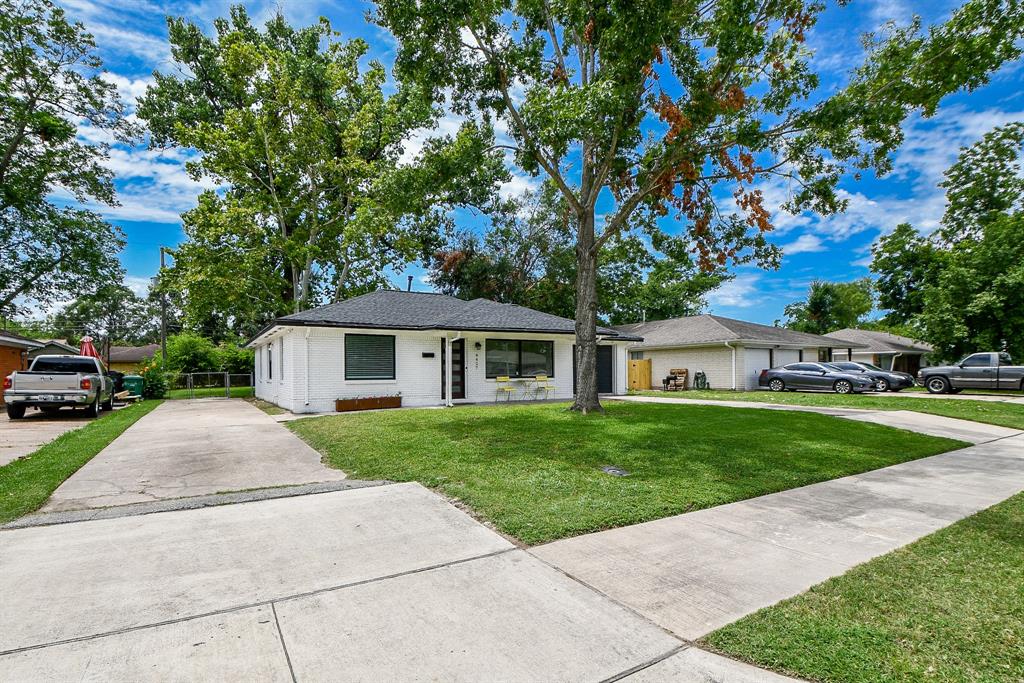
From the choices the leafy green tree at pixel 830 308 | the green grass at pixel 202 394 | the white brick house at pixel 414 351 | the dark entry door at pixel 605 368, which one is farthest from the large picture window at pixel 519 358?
the leafy green tree at pixel 830 308

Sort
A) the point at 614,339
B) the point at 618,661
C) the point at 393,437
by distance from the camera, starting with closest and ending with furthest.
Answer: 1. the point at 618,661
2. the point at 393,437
3. the point at 614,339

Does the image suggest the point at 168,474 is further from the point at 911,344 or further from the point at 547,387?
the point at 911,344

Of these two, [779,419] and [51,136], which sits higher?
[51,136]

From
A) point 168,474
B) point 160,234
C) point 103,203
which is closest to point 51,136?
point 103,203

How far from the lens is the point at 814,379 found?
21.1m

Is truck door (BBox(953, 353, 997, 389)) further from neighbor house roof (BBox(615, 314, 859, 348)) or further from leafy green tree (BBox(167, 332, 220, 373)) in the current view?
leafy green tree (BBox(167, 332, 220, 373))

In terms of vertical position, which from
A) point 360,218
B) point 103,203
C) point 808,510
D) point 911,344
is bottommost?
point 808,510

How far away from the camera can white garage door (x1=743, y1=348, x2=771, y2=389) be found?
933 inches

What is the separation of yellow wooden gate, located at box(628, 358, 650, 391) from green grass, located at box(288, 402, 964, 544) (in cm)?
1497

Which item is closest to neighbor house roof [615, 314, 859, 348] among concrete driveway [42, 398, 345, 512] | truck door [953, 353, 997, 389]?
truck door [953, 353, 997, 389]

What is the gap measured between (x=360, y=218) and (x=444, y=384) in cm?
957

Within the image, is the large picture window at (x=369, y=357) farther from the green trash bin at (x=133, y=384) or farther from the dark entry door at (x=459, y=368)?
the green trash bin at (x=133, y=384)

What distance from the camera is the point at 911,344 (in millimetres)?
32719

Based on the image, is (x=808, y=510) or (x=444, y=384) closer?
(x=808, y=510)
